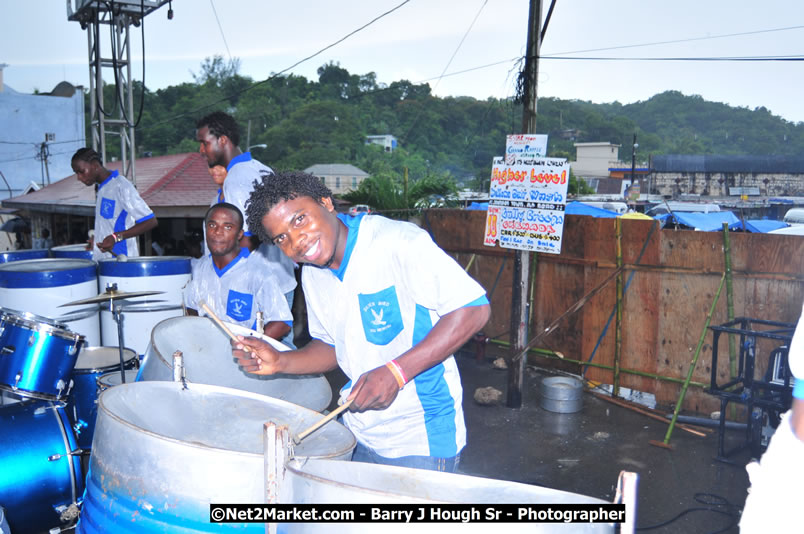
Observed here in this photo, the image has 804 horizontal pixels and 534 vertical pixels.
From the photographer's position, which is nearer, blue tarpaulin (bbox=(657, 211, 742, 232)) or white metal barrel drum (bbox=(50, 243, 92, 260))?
white metal barrel drum (bbox=(50, 243, 92, 260))

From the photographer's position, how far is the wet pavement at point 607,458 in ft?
11.6

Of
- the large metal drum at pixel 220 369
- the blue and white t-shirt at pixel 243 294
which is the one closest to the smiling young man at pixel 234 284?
the blue and white t-shirt at pixel 243 294

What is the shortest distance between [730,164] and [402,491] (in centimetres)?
4178

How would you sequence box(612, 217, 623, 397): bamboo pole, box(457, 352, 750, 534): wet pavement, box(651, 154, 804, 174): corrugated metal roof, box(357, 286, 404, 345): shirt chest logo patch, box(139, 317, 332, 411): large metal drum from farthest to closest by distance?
box(651, 154, 804, 174): corrugated metal roof
box(612, 217, 623, 397): bamboo pole
box(457, 352, 750, 534): wet pavement
box(139, 317, 332, 411): large metal drum
box(357, 286, 404, 345): shirt chest logo patch

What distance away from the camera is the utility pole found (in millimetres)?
4785

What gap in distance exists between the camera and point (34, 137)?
27016mm

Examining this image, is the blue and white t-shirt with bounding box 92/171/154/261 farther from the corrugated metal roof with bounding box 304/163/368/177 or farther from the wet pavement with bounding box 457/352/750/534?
the corrugated metal roof with bounding box 304/163/368/177

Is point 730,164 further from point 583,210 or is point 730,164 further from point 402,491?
point 402,491

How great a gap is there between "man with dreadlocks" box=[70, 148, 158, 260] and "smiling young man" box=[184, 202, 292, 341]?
1.71 metres

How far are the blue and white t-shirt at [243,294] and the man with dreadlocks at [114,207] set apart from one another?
5.79ft

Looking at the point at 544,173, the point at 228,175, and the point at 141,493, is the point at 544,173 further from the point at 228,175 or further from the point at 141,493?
the point at 141,493

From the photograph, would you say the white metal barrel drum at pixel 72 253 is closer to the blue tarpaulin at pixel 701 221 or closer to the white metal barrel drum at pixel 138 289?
the white metal barrel drum at pixel 138 289

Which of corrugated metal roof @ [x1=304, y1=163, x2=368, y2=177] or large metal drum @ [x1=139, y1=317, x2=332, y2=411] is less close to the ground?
corrugated metal roof @ [x1=304, y1=163, x2=368, y2=177]

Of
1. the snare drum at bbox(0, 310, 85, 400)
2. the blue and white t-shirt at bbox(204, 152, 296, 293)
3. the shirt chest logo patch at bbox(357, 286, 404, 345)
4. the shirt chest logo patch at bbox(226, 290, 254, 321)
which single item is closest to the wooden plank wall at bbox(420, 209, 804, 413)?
the blue and white t-shirt at bbox(204, 152, 296, 293)
